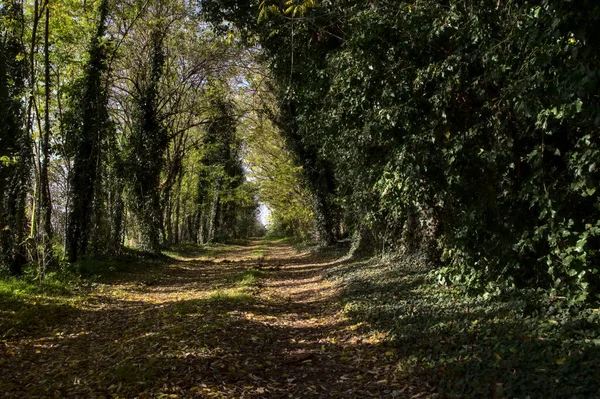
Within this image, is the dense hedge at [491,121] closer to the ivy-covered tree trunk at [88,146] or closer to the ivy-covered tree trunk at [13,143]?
the ivy-covered tree trunk at [13,143]

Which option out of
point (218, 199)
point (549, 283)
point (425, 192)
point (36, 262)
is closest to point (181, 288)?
point (36, 262)

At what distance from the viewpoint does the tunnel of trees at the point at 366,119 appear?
4.80 meters

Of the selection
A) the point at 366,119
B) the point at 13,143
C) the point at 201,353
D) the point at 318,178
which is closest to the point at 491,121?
the point at 366,119

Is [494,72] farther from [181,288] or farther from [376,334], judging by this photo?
[181,288]

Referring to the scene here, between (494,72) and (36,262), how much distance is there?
10528 millimetres

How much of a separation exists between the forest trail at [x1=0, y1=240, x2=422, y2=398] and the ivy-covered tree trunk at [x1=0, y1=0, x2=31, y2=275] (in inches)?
103

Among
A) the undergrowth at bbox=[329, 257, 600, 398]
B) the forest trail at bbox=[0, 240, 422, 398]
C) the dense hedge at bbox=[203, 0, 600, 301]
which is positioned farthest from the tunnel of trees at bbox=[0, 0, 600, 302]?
the forest trail at bbox=[0, 240, 422, 398]

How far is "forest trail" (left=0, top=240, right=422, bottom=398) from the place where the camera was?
14.3 feet

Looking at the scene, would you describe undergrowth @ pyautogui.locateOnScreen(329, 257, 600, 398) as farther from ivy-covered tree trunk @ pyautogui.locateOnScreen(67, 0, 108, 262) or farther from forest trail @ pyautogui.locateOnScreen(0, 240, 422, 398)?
ivy-covered tree trunk @ pyautogui.locateOnScreen(67, 0, 108, 262)

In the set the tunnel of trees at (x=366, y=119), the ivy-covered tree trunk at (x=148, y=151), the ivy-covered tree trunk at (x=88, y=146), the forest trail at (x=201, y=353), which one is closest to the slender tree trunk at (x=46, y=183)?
the tunnel of trees at (x=366, y=119)

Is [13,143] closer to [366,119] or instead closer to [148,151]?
[148,151]

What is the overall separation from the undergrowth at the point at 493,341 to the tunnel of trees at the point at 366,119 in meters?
0.41

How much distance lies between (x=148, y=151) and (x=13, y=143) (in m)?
7.02

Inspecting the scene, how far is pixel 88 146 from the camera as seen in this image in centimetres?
1302
